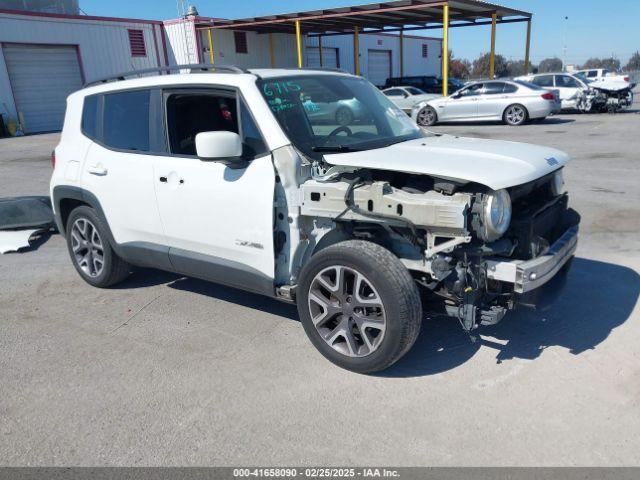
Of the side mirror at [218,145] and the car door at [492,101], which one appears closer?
the side mirror at [218,145]

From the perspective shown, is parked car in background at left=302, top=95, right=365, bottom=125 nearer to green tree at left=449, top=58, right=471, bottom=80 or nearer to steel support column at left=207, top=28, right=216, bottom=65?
steel support column at left=207, top=28, right=216, bottom=65

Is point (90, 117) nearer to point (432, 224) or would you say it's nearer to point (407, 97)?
point (432, 224)

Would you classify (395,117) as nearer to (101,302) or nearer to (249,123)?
(249,123)

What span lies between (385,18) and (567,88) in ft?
31.5

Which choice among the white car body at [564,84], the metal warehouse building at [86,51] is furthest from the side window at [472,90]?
the metal warehouse building at [86,51]

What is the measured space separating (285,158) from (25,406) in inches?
87.6

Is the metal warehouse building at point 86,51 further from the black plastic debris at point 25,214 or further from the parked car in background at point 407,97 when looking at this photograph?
the black plastic debris at point 25,214

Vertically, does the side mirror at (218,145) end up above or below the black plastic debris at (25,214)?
above

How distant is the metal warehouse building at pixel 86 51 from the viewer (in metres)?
24.1

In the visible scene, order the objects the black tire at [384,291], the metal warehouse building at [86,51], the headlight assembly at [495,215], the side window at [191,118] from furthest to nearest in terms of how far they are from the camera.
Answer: the metal warehouse building at [86,51] < the side window at [191,118] < the black tire at [384,291] < the headlight assembly at [495,215]

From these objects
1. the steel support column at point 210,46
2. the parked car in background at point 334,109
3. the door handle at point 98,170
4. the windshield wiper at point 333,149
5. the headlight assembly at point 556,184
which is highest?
the steel support column at point 210,46

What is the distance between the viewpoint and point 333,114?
435 cm

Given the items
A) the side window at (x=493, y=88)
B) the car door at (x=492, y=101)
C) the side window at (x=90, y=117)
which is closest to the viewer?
the side window at (x=90, y=117)

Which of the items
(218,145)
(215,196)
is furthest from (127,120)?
(218,145)
